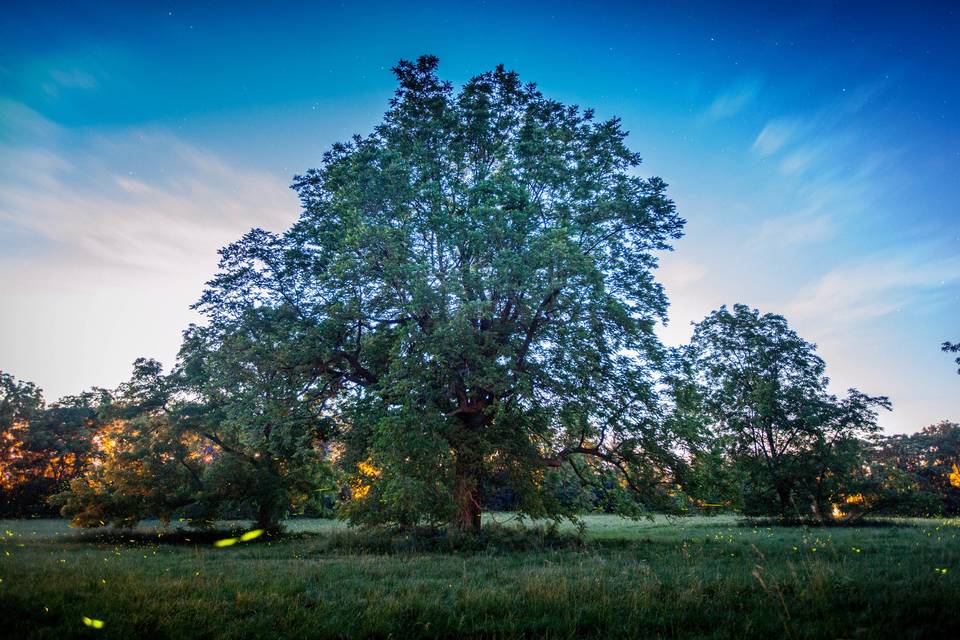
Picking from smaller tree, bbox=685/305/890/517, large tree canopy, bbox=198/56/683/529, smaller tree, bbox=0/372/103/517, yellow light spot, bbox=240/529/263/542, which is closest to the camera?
large tree canopy, bbox=198/56/683/529

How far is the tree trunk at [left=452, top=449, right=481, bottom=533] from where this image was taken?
56.4 ft

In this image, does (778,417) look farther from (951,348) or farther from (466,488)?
(466,488)

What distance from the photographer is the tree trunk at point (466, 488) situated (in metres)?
17.2

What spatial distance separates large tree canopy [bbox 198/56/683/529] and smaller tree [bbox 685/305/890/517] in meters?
13.6

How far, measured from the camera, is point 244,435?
1811 cm

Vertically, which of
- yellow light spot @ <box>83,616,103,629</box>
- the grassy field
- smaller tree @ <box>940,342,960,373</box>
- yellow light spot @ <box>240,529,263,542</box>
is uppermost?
smaller tree @ <box>940,342,960,373</box>

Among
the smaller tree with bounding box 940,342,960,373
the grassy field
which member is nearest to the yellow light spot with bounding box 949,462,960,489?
the smaller tree with bounding box 940,342,960,373

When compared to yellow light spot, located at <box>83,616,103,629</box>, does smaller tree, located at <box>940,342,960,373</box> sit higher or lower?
higher

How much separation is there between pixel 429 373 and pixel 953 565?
13.6 m

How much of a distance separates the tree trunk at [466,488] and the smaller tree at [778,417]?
16.3 metres

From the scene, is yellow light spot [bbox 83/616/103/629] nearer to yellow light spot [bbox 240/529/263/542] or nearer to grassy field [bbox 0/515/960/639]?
grassy field [bbox 0/515/960/639]

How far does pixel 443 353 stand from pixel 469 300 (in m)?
2.14

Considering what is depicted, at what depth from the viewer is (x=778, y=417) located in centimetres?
2936

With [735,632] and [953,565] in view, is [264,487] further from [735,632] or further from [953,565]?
[953,565]
